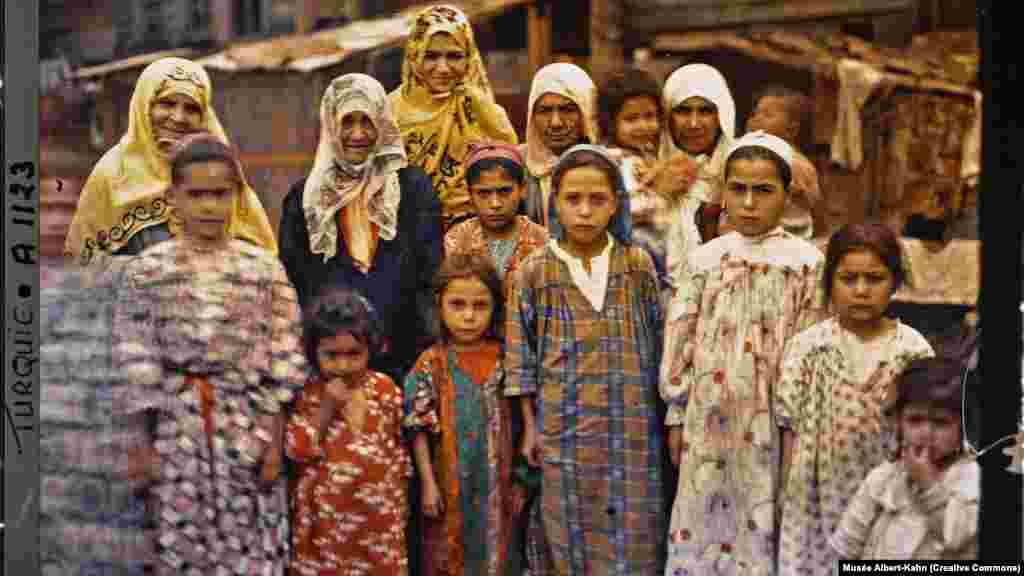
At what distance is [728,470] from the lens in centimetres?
441

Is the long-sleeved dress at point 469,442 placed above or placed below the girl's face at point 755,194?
below

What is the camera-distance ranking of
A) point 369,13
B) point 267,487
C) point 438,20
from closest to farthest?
point 267,487
point 438,20
point 369,13

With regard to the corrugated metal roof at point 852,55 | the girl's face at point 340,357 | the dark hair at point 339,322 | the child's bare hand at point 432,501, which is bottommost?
the child's bare hand at point 432,501

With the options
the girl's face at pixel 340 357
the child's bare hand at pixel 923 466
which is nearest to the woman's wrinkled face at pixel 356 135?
the girl's face at pixel 340 357

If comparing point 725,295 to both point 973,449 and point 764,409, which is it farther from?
point 973,449

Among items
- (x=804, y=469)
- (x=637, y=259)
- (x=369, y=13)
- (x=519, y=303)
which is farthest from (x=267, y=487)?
(x=369, y=13)

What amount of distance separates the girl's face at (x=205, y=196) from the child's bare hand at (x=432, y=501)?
3.28 feet

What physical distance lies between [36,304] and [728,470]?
7.43 feet

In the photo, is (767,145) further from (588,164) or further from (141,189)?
(141,189)

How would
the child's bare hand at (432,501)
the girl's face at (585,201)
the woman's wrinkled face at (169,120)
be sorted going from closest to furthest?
the girl's face at (585,201) → the child's bare hand at (432,501) → the woman's wrinkled face at (169,120)

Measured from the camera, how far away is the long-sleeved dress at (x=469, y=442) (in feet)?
15.0

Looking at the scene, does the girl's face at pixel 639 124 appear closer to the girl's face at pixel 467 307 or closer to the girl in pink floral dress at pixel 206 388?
the girl's face at pixel 467 307

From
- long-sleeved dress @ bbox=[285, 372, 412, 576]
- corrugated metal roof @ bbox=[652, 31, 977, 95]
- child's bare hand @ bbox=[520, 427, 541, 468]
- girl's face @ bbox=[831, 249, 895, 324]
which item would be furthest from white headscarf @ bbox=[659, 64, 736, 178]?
long-sleeved dress @ bbox=[285, 372, 412, 576]

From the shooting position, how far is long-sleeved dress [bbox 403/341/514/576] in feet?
15.0
